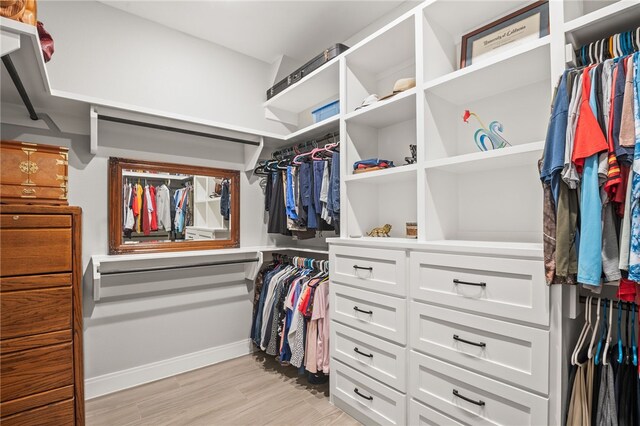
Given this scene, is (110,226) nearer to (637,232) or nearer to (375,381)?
(375,381)

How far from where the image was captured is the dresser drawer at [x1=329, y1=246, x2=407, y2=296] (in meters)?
1.71

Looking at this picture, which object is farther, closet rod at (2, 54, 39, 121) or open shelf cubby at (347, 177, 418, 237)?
open shelf cubby at (347, 177, 418, 237)

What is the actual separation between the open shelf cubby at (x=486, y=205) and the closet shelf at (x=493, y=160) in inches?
2.2

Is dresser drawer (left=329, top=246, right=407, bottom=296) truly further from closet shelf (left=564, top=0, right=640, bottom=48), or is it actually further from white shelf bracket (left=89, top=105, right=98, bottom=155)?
white shelf bracket (left=89, top=105, right=98, bottom=155)

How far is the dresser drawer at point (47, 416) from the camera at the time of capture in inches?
59.2

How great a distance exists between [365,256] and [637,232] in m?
1.18

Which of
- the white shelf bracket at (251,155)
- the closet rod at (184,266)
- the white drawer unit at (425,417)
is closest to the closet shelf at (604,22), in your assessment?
the white drawer unit at (425,417)

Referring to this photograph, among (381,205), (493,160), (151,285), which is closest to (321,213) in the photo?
(381,205)

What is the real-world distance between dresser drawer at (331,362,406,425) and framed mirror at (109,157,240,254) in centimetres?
151

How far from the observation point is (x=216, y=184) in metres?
2.82

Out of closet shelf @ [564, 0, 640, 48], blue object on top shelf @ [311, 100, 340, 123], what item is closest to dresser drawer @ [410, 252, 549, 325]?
closet shelf @ [564, 0, 640, 48]

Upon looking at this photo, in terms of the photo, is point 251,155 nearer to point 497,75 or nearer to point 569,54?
point 497,75

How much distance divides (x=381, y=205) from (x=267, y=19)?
67.9 inches

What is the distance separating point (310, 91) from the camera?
2.70 meters
